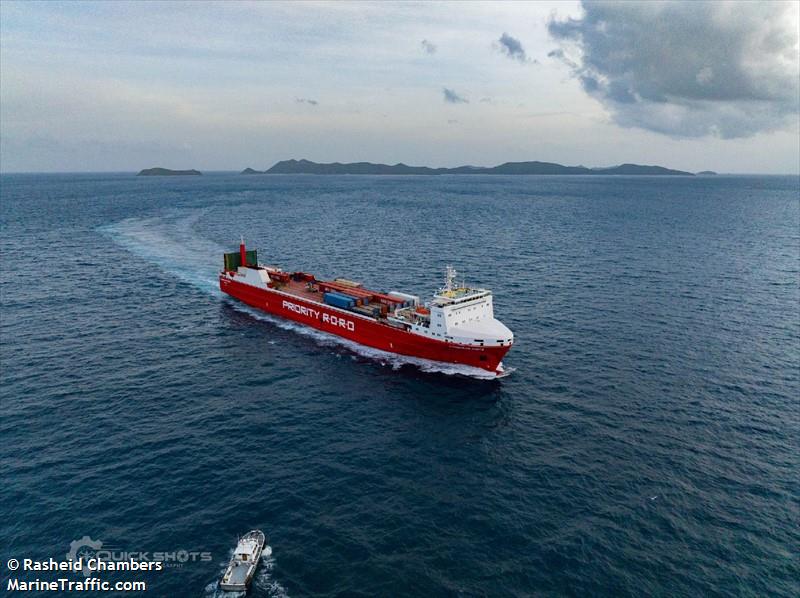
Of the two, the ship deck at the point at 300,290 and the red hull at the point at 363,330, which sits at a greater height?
the ship deck at the point at 300,290

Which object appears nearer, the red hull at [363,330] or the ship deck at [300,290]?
the red hull at [363,330]

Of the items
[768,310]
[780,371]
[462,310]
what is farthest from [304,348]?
[768,310]

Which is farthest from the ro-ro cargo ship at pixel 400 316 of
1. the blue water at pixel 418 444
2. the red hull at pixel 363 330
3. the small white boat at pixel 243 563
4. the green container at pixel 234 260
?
the small white boat at pixel 243 563

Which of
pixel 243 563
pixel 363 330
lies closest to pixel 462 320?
pixel 363 330

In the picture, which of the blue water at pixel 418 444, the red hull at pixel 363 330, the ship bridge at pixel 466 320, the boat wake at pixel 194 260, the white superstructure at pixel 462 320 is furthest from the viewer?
the boat wake at pixel 194 260

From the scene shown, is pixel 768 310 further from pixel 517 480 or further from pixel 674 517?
pixel 517 480

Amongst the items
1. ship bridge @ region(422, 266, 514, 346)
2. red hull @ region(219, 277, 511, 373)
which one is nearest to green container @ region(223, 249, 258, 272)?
red hull @ region(219, 277, 511, 373)

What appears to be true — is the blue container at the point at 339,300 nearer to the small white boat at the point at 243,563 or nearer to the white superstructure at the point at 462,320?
the white superstructure at the point at 462,320
